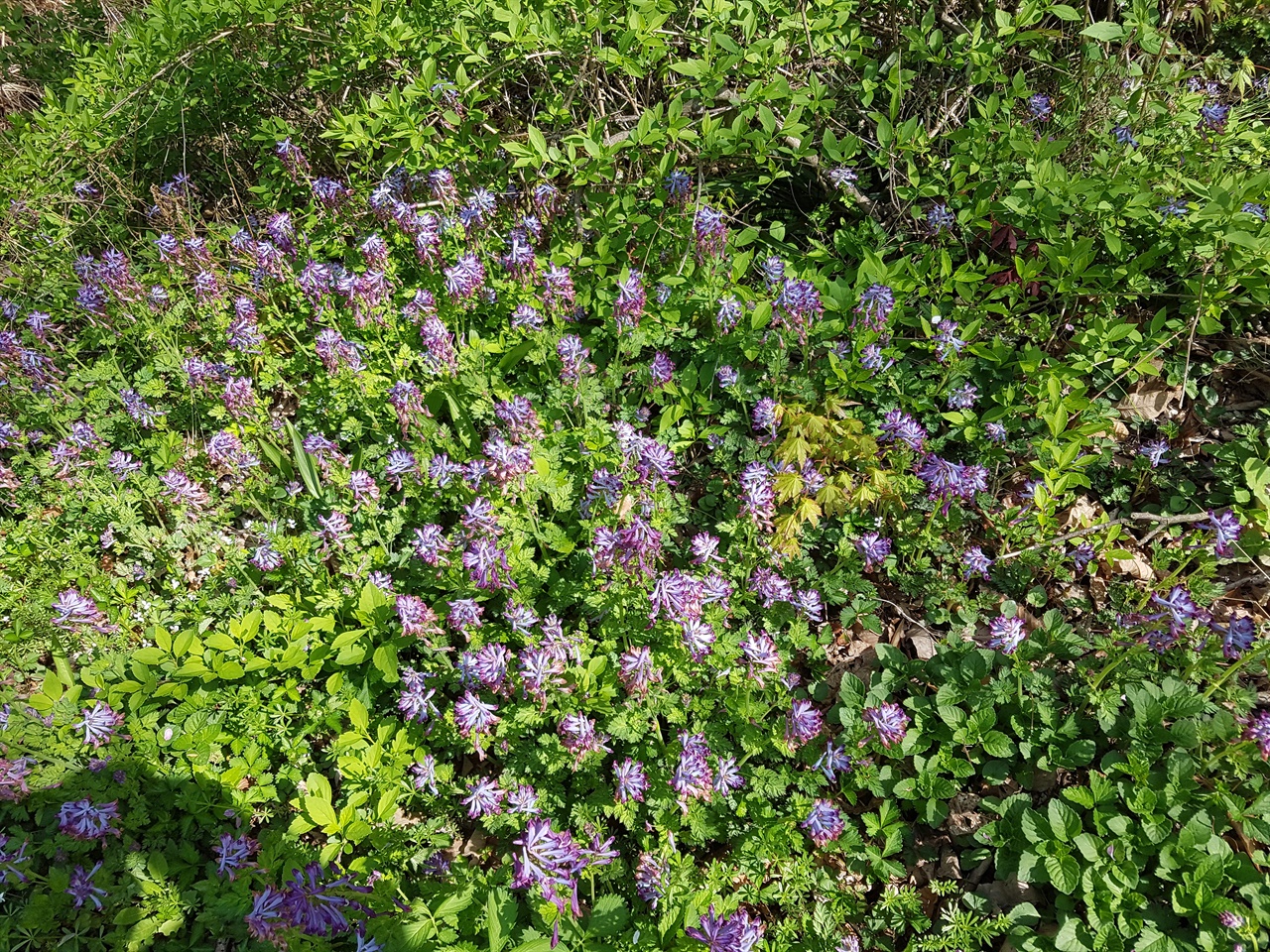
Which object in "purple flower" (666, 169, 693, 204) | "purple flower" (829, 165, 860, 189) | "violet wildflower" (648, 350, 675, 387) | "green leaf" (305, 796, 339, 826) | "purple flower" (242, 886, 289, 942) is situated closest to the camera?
"purple flower" (242, 886, 289, 942)

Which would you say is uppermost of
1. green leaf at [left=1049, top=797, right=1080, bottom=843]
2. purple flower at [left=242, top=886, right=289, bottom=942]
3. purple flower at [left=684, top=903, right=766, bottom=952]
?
purple flower at [left=242, top=886, right=289, bottom=942]

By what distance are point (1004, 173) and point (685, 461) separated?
187 centimetres

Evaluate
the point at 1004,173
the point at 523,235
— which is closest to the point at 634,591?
the point at 523,235

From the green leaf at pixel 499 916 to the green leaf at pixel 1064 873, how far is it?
1.51 metres

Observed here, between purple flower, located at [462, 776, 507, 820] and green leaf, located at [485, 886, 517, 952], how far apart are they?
22 cm

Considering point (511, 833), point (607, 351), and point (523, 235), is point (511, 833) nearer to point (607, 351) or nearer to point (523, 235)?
point (607, 351)

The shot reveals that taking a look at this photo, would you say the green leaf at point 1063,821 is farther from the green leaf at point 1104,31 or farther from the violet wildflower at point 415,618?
the green leaf at point 1104,31

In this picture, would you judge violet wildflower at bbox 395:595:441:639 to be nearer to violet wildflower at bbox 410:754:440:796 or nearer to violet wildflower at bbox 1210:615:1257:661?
violet wildflower at bbox 410:754:440:796

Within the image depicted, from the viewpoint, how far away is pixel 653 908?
6.77ft

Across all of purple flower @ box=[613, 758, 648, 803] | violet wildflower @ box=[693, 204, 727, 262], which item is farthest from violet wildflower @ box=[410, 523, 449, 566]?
violet wildflower @ box=[693, 204, 727, 262]

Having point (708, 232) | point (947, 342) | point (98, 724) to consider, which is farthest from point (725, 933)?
point (708, 232)

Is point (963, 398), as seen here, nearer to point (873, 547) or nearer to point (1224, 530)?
point (873, 547)

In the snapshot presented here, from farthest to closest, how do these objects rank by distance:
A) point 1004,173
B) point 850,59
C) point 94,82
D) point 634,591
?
1. point 94,82
2. point 850,59
3. point 1004,173
4. point 634,591

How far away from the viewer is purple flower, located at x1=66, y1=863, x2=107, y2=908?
7.14 ft
